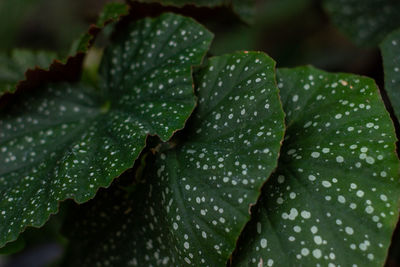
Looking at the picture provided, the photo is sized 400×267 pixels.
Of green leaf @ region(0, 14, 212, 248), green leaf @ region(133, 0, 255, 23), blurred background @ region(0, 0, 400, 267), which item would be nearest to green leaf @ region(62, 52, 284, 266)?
green leaf @ region(0, 14, 212, 248)

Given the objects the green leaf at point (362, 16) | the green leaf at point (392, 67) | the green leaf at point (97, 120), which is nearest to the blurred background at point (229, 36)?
the green leaf at point (97, 120)

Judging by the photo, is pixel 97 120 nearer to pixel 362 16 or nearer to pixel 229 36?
pixel 362 16

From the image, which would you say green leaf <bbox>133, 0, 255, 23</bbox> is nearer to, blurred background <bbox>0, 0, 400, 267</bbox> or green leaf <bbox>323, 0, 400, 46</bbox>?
blurred background <bbox>0, 0, 400, 267</bbox>

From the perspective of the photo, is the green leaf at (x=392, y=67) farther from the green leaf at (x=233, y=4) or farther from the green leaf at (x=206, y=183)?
the green leaf at (x=233, y=4)

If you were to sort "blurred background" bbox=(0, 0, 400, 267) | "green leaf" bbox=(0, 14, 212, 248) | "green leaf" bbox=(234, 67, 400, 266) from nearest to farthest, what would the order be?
"green leaf" bbox=(234, 67, 400, 266), "green leaf" bbox=(0, 14, 212, 248), "blurred background" bbox=(0, 0, 400, 267)

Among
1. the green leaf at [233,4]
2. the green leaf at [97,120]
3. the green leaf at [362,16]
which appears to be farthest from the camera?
the green leaf at [362,16]
